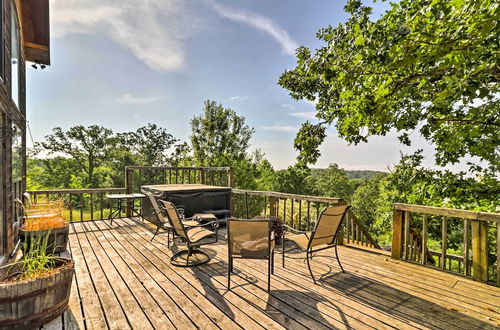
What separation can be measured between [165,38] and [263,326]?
30.8 feet

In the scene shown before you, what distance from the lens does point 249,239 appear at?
288 centimetres

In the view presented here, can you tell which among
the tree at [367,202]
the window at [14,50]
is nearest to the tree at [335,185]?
the tree at [367,202]

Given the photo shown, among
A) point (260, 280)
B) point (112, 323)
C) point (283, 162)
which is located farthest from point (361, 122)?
point (283, 162)

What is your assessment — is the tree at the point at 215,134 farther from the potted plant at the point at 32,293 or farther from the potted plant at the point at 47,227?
the potted plant at the point at 32,293

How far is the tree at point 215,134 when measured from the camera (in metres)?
21.0

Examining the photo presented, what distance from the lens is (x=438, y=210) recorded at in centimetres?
332

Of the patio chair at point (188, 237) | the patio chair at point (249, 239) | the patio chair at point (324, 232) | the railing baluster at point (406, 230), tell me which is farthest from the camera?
the railing baluster at point (406, 230)

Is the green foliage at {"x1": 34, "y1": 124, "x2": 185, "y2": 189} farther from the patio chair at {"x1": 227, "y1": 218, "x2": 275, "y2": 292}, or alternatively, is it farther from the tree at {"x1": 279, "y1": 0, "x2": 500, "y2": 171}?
the patio chair at {"x1": 227, "y1": 218, "x2": 275, "y2": 292}

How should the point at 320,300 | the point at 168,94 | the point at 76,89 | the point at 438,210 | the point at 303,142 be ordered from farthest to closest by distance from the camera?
the point at 168,94, the point at 76,89, the point at 303,142, the point at 438,210, the point at 320,300

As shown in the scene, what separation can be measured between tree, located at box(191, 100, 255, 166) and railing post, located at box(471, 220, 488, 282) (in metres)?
18.4

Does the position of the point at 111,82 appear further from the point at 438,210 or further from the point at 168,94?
the point at 438,210

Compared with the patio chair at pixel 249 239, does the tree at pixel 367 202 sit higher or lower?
lower

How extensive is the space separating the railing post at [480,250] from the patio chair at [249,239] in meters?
2.59

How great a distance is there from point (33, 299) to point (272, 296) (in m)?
2.07
